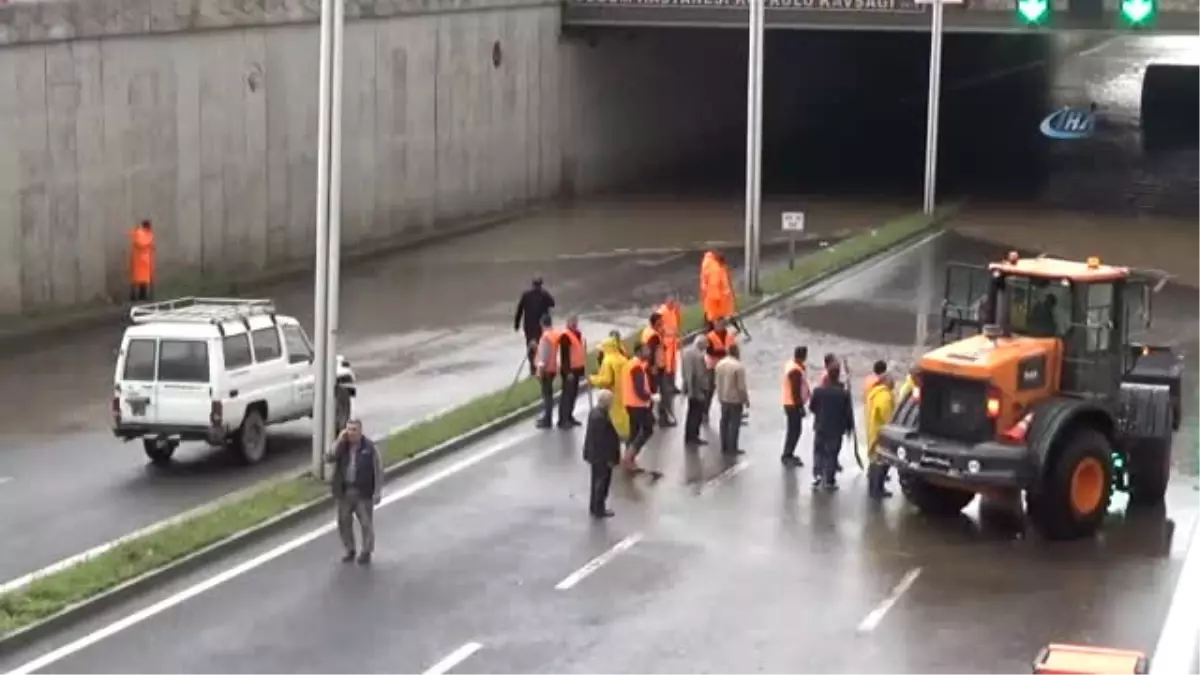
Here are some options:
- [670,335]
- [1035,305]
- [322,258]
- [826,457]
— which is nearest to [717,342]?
[670,335]

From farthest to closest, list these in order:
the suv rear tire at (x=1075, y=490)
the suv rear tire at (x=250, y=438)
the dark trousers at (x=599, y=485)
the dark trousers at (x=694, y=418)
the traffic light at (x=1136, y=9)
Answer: the traffic light at (x=1136, y=9) < the dark trousers at (x=694, y=418) < the suv rear tire at (x=250, y=438) < the dark trousers at (x=599, y=485) < the suv rear tire at (x=1075, y=490)

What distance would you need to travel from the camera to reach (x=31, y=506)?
904 inches

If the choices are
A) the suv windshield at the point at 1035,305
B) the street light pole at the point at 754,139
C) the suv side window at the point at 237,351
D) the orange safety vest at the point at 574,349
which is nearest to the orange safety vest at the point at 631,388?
the orange safety vest at the point at 574,349

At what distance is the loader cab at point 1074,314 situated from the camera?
72.1 ft

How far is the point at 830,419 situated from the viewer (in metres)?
23.5

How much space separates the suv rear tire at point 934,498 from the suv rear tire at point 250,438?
306 inches

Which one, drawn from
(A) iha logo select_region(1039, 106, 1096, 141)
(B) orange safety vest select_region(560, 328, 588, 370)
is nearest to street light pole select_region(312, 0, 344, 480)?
(B) orange safety vest select_region(560, 328, 588, 370)

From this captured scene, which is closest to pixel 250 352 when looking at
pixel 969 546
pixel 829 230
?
pixel 969 546

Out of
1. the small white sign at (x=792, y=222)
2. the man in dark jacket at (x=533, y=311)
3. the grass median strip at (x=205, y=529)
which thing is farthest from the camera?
the small white sign at (x=792, y=222)

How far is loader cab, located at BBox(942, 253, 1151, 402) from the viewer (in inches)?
865

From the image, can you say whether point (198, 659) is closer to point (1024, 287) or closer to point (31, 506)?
point (31, 506)

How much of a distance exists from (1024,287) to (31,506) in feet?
35.4

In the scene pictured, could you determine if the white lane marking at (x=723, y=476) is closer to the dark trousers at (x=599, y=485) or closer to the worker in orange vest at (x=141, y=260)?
the dark trousers at (x=599, y=485)

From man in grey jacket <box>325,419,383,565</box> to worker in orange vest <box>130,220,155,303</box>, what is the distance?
17.3m
